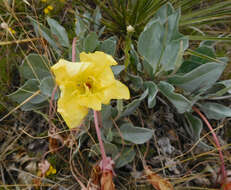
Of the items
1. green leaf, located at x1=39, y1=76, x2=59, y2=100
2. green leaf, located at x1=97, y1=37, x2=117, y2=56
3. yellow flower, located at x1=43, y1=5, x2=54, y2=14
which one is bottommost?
green leaf, located at x1=39, y1=76, x2=59, y2=100

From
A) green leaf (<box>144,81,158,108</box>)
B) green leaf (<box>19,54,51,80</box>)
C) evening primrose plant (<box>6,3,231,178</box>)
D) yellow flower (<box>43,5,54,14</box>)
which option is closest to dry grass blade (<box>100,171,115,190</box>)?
evening primrose plant (<box>6,3,231,178</box>)

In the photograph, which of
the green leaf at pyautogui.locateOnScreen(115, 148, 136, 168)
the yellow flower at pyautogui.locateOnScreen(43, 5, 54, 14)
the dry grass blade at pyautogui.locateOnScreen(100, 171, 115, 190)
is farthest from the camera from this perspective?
the yellow flower at pyautogui.locateOnScreen(43, 5, 54, 14)

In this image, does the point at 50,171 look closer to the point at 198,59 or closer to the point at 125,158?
the point at 125,158

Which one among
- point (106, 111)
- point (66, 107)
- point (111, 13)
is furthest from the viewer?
point (111, 13)

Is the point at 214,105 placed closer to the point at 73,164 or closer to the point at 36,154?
the point at 73,164

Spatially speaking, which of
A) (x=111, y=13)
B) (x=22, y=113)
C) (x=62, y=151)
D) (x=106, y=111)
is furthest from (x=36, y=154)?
(x=111, y=13)

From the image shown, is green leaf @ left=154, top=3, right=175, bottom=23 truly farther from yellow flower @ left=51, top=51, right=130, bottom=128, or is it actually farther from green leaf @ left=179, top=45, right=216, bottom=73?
yellow flower @ left=51, top=51, right=130, bottom=128
